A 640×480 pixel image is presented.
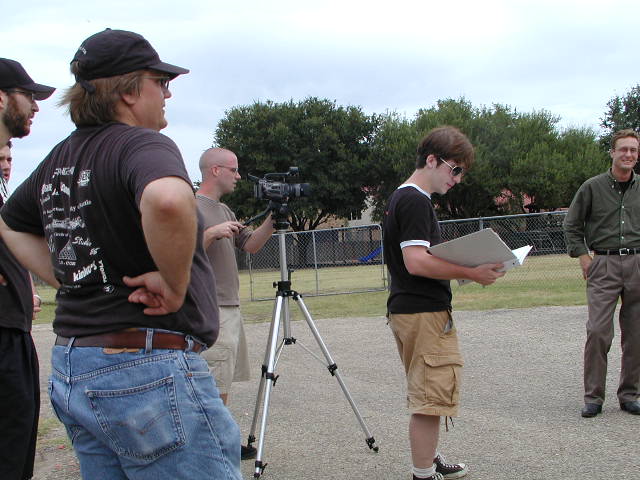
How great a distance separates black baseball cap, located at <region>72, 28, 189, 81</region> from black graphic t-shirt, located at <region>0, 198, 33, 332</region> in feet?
4.67

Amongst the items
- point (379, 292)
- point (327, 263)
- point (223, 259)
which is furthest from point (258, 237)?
point (327, 263)

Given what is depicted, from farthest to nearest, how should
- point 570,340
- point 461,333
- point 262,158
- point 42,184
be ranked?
point 262,158 → point 461,333 → point 570,340 → point 42,184

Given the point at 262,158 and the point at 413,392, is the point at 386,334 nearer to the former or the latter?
the point at 413,392

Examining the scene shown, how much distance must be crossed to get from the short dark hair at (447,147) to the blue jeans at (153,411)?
2241 millimetres

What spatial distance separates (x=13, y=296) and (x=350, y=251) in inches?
688

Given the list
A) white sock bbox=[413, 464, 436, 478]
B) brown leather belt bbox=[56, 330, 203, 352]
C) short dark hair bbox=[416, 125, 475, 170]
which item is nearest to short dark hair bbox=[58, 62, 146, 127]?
brown leather belt bbox=[56, 330, 203, 352]

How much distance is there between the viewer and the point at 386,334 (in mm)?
9859

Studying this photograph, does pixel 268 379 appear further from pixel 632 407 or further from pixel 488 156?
pixel 488 156

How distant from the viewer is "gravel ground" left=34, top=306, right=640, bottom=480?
4.31 meters

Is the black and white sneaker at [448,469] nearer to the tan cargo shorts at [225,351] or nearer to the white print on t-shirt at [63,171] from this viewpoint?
the tan cargo shorts at [225,351]

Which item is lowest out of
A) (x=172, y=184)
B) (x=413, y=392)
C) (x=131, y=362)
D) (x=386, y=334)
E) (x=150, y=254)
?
(x=386, y=334)

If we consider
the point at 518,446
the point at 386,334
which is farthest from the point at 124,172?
the point at 386,334

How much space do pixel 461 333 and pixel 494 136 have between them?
3717 cm

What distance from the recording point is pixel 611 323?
18.1 ft
